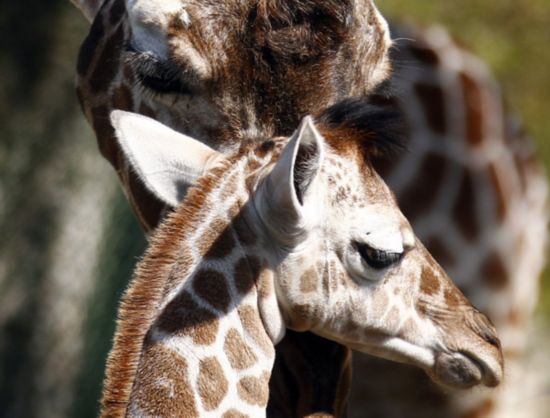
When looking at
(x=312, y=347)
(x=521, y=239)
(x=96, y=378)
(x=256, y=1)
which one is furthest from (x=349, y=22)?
(x=96, y=378)

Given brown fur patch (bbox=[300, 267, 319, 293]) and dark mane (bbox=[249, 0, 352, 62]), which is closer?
brown fur patch (bbox=[300, 267, 319, 293])

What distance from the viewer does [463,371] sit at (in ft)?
11.2

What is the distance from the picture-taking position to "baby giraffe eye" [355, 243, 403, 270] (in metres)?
3.11

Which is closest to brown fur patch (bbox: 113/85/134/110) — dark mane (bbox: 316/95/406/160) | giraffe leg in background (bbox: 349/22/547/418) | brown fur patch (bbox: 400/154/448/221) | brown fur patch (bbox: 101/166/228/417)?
dark mane (bbox: 316/95/406/160)

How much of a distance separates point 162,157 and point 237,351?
58cm

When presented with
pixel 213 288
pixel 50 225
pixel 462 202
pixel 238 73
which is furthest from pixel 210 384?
pixel 50 225

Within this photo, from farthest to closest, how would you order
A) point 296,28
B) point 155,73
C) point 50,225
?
point 50,225 < point 155,73 < point 296,28

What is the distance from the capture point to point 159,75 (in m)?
3.79

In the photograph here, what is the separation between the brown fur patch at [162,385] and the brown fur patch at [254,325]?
0.62ft

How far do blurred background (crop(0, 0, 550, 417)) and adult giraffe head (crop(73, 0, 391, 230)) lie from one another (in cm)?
412

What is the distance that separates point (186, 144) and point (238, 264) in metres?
0.43

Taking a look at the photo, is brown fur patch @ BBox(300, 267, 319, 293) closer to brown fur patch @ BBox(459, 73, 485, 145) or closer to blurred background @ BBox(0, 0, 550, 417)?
brown fur patch @ BBox(459, 73, 485, 145)

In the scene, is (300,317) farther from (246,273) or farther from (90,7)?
(90,7)

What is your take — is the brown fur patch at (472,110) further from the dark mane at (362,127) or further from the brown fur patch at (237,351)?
the brown fur patch at (237,351)
